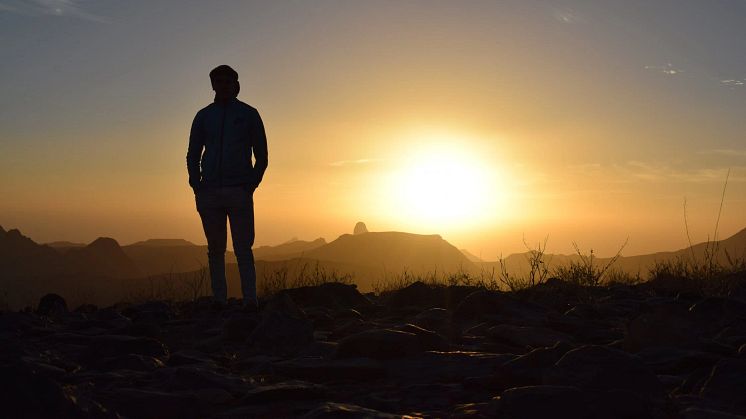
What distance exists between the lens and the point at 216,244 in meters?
7.62

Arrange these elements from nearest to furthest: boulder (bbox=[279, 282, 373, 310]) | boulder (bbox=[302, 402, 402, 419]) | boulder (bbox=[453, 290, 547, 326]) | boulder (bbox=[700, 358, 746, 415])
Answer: boulder (bbox=[302, 402, 402, 419]), boulder (bbox=[700, 358, 746, 415]), boulder (bbox=[453, 290, 547, 326]), boulder (bbox=[279, 282, 373, 310])

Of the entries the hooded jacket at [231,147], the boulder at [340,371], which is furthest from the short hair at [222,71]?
the boulder at [340,371]

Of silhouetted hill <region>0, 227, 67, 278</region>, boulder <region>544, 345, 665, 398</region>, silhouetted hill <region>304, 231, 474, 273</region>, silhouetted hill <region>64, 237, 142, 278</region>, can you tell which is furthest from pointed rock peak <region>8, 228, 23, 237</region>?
boulder <region>544, 345, 665, 398</region>

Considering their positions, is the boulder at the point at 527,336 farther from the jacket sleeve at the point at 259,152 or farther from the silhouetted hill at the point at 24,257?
the silhouetted hill at the point at 24,257

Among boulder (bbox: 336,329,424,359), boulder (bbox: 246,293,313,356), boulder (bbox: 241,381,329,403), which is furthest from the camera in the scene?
boulder (bbox: 246,293,313,356)

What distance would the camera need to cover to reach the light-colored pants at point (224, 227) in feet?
24.0

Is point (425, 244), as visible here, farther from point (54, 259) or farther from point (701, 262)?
point (701, 262)

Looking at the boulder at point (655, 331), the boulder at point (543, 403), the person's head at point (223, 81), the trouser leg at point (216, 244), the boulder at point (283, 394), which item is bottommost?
the boulder at point (283, 394)

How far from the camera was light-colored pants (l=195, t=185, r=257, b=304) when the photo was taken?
7301mm

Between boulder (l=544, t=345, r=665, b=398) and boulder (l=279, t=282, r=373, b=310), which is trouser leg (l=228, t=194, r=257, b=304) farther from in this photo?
boulder (l=544, t=345, r=665, b=398)

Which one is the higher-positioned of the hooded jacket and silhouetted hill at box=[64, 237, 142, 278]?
silhouetted hill at box=[64, 237, 142, 278]

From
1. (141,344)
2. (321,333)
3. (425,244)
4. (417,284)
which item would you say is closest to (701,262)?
(417,284)

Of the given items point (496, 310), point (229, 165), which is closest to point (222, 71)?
point (229, 165)

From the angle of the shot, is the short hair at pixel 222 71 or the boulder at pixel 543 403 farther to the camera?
the short hair at pixel 222 71
